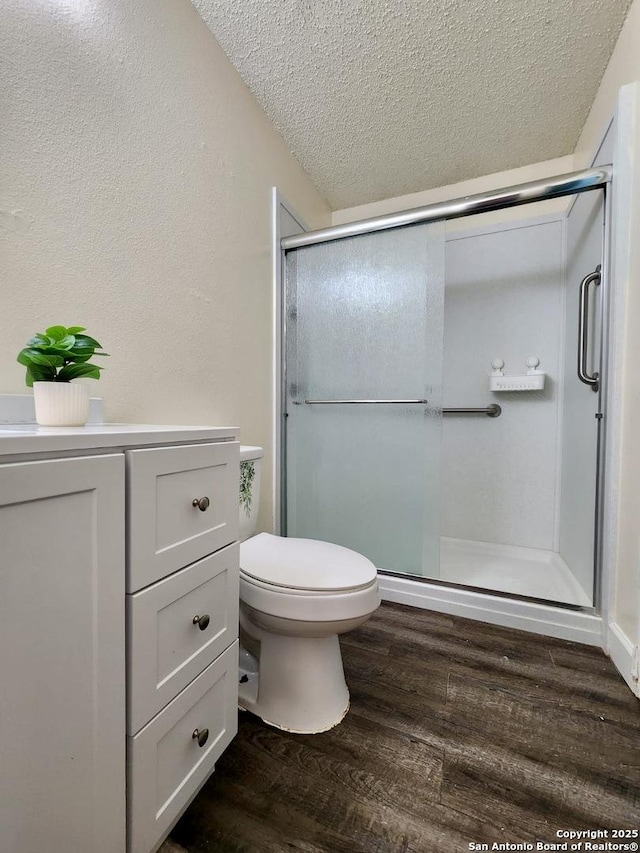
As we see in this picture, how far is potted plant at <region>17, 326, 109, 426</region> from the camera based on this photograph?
2.36 feet

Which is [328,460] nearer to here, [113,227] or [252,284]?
[252,284]

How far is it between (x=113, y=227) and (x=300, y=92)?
1192mm

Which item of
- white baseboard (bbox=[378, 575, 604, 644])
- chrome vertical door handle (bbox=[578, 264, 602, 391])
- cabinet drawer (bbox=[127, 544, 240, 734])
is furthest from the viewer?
chrome vertical door handle (bbox=[578, 264, 602, 391])

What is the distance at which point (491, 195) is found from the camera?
149 centimetres

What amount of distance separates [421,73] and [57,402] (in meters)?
1.83

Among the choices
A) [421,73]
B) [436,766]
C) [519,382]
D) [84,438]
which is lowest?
[436,766]

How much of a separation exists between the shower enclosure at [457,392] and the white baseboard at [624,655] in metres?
0.16

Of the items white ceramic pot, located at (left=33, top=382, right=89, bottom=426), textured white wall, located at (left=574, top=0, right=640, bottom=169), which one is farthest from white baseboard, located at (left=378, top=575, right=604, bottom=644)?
textured white wall, located at (left=574, top=0, right=640, bottom=169)

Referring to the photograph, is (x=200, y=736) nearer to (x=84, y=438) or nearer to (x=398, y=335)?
(x=84, y=438)

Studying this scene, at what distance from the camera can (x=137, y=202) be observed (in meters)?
1.07

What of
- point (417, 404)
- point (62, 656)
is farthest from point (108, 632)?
point (417, 404)

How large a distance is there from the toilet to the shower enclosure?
2.46ft

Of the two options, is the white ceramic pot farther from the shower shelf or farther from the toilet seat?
the shower shelf

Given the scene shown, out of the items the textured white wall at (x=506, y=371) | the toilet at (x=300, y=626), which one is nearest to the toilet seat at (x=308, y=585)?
the toilet at (x=300, y=626)
